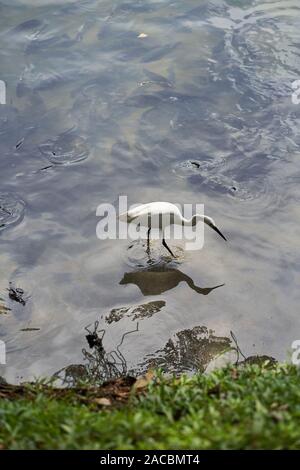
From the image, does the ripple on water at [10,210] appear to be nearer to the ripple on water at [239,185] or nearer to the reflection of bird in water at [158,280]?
the reflection of bird in water at [158,280]

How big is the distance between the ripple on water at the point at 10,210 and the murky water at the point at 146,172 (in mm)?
24

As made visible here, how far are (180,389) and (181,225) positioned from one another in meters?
3.51

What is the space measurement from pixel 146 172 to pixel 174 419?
548cm

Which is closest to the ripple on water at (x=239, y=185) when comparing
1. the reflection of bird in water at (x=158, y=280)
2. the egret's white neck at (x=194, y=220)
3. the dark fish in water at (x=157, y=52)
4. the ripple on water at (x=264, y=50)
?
the egret's white neck at (x=194, y=220)

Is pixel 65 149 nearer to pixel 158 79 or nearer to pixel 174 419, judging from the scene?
pixel 158 79

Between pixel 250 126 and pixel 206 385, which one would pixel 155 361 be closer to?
pixel 206 385

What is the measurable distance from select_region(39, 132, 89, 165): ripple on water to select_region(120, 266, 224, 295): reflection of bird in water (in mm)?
2567

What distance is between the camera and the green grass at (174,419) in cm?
394

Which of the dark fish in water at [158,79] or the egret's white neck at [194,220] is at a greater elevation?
the dark fish in water at [158,79]

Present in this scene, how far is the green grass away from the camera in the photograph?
12.9 feet

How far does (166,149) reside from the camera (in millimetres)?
10086

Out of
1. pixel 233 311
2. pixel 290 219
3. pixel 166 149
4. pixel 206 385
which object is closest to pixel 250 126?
pixel 166 149

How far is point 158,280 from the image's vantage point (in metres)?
8.05

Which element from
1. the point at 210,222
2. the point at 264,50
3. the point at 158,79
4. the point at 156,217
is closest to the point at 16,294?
the point at 156,217
